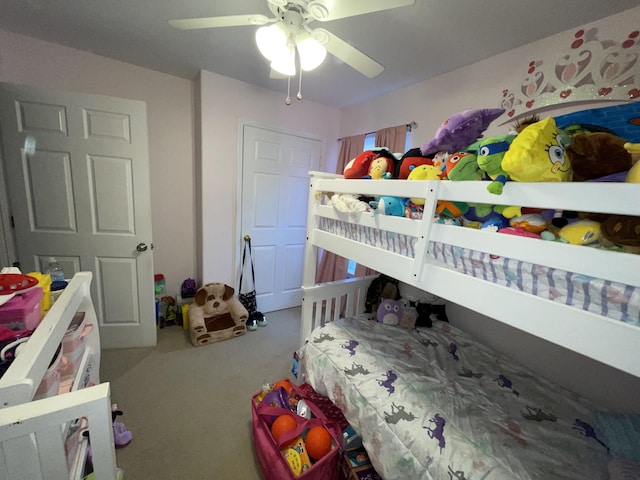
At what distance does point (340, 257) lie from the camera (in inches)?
120

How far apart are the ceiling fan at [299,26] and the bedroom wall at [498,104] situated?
1119mm

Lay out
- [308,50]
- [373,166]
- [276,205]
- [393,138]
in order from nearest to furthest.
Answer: [308,50] → [373,166] → [393,138] → [276,205]

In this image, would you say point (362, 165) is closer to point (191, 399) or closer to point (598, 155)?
point (598, 155)

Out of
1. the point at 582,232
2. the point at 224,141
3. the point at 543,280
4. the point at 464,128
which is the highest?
the point at 224,141

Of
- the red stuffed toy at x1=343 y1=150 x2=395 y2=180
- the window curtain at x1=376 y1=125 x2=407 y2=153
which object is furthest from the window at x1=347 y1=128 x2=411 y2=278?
the red stuffed toy at x1=343 y1=150 x2=395 y2=180

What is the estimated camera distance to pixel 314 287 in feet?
5.99

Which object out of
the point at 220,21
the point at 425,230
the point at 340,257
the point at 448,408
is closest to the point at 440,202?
the point at 425,230

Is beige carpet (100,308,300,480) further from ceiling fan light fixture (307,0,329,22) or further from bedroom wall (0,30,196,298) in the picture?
ceiling fan light fixture (307,0,329,22)

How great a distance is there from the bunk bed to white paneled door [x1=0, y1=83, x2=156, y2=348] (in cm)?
161

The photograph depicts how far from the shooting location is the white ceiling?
1.42m

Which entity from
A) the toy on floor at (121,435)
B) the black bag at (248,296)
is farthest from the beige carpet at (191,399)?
the black bag at (248,296)

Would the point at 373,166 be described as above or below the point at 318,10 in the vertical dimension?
below

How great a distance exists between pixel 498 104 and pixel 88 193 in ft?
10.7

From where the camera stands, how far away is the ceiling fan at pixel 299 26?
3.23ft
